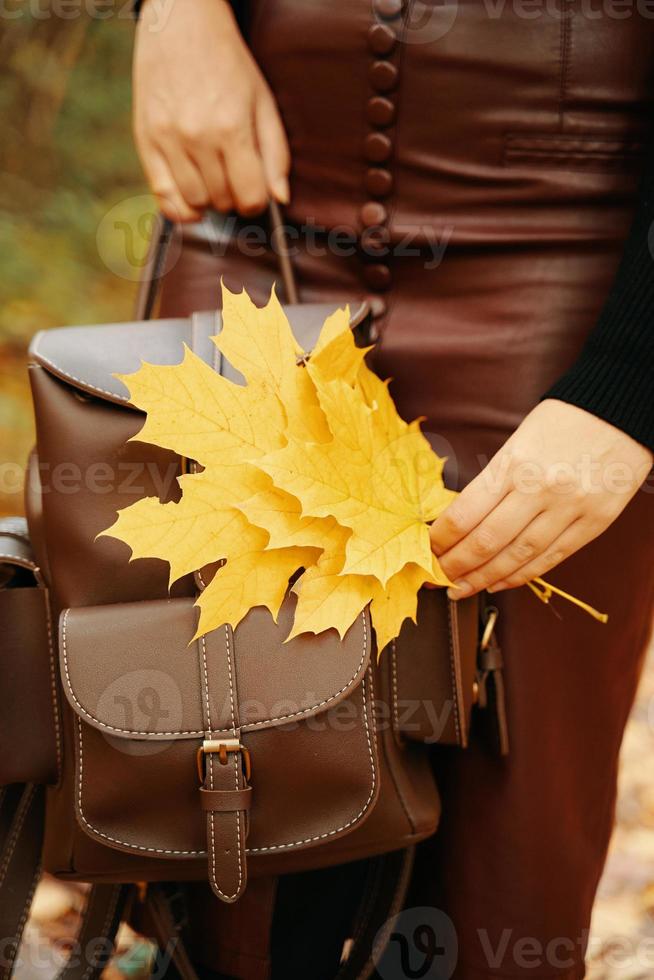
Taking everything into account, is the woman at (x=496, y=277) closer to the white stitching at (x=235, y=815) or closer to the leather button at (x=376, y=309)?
the leather button at (x=376, y=309)

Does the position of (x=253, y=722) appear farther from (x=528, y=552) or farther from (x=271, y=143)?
(x=271, y=143)

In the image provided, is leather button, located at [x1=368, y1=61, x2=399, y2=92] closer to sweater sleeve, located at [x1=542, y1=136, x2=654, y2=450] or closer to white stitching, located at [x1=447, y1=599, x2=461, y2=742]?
sweater sleeve, located at [x1=542, y1=136, x2=654, y2=450]

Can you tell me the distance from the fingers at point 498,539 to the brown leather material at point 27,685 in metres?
0.42

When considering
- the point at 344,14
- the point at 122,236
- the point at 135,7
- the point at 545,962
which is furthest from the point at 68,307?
the point at 545,962

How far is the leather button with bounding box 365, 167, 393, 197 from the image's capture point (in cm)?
91

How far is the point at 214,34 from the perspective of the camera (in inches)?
36.8

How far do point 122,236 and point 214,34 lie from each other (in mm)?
2814

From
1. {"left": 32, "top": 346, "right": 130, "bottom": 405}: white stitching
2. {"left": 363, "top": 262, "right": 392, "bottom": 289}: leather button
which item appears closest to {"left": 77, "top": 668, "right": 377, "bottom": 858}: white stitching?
{"left": 32, "top": 346, "right": 130, "bottom": 405}: white stitching

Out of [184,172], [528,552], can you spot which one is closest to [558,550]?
[528,552]

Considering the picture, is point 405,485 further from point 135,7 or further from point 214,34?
point 135,7

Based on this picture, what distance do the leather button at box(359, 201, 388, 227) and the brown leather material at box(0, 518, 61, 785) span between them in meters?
0.51

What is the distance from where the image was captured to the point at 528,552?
0.79 metres

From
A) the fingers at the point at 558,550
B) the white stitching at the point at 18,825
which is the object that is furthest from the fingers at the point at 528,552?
the white stitching at the point at 18,825

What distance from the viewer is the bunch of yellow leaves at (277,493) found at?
0.79 metres
